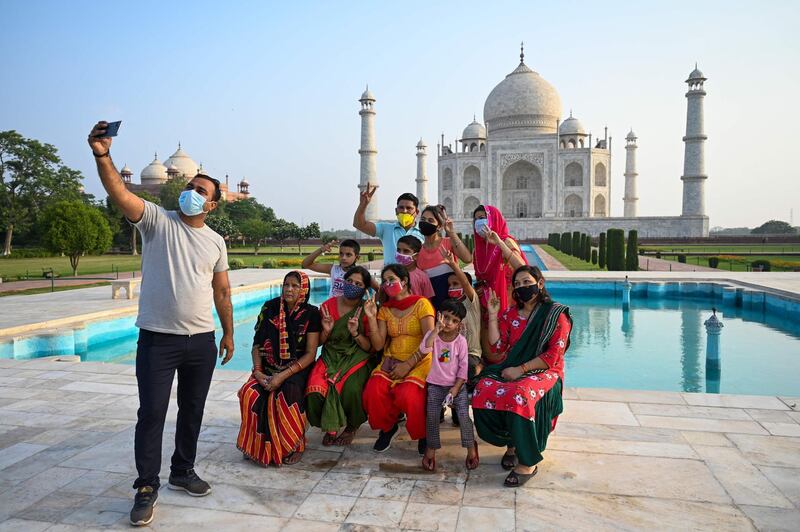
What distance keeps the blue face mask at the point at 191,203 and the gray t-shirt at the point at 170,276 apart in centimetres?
6

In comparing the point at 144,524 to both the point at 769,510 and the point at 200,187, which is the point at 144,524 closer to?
the point at 200,187

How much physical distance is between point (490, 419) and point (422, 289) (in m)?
0.90

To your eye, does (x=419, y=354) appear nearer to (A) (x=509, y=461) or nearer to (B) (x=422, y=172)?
(A) (x=509, y=461)

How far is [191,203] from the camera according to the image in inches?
95.6

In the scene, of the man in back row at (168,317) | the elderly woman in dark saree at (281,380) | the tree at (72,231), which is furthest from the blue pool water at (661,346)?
the tree at (72,231)

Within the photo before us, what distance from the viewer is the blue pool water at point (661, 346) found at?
595cm

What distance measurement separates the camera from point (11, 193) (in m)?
28.0

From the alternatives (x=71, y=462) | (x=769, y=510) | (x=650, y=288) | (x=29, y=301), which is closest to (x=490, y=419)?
(x=769, y=510)

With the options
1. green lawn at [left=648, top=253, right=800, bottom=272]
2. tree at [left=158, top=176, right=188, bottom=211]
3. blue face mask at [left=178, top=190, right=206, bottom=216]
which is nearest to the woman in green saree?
blue face mask at [left=178, top=190, right=206, bottom=216]

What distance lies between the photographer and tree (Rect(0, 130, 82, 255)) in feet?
→ 90.2

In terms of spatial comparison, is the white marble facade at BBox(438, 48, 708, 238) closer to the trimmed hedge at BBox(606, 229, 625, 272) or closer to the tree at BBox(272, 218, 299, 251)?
the tree at BBox(272, 218, 299, 251)

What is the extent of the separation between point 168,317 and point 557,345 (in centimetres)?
179

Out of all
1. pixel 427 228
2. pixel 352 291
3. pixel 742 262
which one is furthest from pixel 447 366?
pixel 742 262

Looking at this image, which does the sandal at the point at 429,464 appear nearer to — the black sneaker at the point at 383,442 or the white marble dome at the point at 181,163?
the black sneaker at the point at 383,442
